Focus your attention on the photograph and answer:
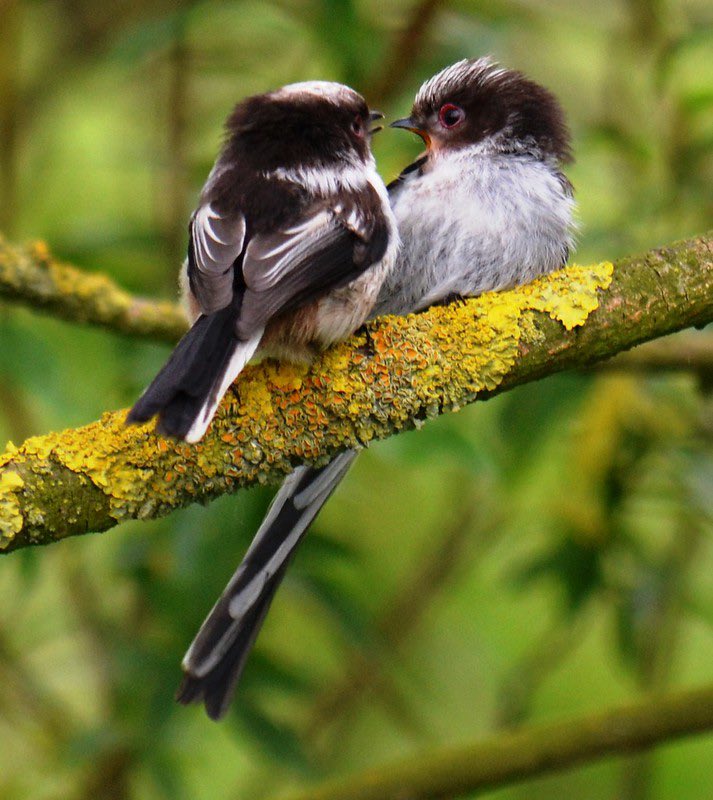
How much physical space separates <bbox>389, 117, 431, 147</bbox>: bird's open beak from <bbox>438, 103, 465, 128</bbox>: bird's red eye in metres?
0.06

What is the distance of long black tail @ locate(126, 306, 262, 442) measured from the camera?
6.61 ft

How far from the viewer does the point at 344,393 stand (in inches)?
93.4

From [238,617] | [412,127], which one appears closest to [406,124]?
[412,127]

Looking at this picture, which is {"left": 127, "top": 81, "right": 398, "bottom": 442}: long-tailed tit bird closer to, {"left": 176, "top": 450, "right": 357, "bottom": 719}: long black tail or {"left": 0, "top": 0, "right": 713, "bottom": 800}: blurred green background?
{"left": 176, "top": 450, "right": 357, "bottom": 719}: long black tail

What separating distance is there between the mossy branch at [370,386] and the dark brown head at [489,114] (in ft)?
3.50

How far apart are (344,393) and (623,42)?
3104mm

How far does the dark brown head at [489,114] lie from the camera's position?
11.5ft

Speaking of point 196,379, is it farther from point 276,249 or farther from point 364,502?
point 364,502

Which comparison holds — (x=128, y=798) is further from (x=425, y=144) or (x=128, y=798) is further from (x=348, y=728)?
(x=425, y=144)

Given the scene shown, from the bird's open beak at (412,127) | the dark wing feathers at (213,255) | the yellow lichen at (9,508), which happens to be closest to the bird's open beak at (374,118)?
the bird's open beak at (412,127)

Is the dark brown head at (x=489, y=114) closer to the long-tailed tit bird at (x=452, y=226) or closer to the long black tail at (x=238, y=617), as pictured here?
the long-tailed tit bird at (x=452, y=226)

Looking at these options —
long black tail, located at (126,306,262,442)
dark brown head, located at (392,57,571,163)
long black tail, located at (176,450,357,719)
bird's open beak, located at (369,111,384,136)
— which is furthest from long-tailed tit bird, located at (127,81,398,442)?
dark brown head, located at (392,57,571,163)

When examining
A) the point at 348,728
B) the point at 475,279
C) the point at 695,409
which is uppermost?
the point at 475,279

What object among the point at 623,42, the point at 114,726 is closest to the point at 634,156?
the point at 623,42
